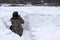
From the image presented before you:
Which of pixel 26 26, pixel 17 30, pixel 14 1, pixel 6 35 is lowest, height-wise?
pixel 14 1

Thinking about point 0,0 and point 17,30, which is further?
point 0,0

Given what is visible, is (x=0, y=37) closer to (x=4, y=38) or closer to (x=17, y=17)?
(x=4, y=38)

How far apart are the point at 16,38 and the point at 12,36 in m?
0.17

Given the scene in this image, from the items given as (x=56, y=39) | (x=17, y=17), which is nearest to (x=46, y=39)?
(x=56, y=39)

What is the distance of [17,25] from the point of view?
6844 mm

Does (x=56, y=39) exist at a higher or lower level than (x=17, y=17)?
lower

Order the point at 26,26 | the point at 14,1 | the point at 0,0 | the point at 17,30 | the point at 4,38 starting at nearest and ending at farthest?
the point at 4,38 → the point at 17,30 → the point at 26,26 → the point at 0,0 → the point at 14,1

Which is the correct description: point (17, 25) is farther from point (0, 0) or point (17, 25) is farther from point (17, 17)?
point (0, 0)

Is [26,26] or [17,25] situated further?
[26,26]

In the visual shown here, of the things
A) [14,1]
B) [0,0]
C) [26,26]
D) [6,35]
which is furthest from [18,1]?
[6,35]

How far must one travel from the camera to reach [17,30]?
6.82m

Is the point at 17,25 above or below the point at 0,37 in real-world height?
below

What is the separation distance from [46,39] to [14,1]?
139ft

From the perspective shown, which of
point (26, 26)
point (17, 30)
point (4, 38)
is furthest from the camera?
point (26, 26)
